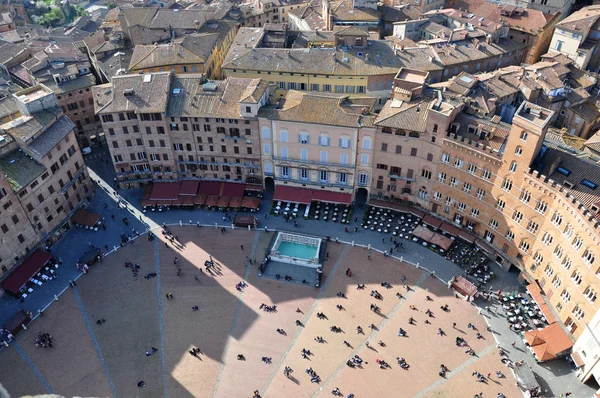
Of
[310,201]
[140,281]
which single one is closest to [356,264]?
[310,201]

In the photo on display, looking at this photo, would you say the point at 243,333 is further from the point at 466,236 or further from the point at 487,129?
the point at 487,129

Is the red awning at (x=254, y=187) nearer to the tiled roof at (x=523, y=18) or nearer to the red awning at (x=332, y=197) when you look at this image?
the red awning at (x=332, y=197)

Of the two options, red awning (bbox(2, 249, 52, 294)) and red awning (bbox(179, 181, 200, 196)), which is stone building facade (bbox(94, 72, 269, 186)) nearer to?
red awning (bbox(179, 181, 200, 196))

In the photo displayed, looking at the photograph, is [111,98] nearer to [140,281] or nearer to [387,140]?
[140,281]

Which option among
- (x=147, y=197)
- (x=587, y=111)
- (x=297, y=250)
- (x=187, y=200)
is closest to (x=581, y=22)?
(x=587, y=111)

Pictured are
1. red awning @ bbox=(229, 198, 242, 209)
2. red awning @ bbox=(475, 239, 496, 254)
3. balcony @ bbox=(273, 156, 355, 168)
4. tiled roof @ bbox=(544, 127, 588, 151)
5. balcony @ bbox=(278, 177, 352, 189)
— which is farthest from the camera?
red awning @ bbox=(229, 198, 242, 209)

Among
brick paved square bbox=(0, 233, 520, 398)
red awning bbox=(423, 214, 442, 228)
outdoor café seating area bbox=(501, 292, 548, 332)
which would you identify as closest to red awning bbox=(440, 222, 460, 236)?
red awning bbox=(423, 214, 442, 228)
